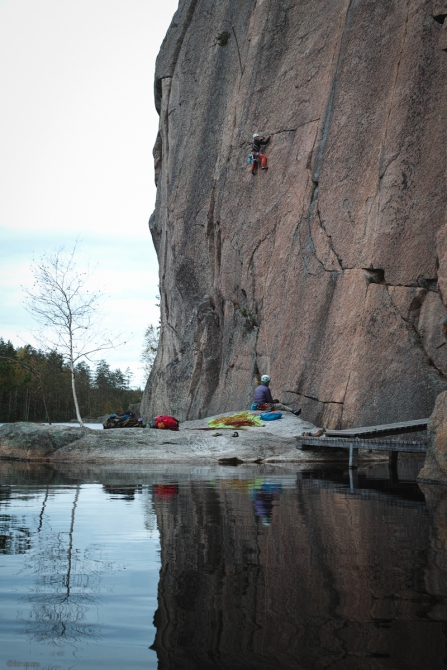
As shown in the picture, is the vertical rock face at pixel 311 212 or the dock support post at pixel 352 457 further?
the vertical rock face at pixel 311 212

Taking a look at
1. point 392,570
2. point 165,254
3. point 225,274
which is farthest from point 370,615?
point 165,254

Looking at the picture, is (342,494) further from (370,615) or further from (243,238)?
(243,238)

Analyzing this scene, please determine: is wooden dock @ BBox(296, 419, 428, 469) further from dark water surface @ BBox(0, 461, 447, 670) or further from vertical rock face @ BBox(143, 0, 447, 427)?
dark water surface @ BBox(0, 461, 447, 670)

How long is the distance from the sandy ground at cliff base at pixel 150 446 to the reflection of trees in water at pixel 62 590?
38.4ft

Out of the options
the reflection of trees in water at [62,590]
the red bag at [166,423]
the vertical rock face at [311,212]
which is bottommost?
the reflection of trees in water at [62,590]

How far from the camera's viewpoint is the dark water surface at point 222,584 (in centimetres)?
345

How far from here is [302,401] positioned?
24.4 m

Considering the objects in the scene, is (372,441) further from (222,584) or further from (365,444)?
(222,584)

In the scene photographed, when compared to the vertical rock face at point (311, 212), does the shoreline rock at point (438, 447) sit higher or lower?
lower

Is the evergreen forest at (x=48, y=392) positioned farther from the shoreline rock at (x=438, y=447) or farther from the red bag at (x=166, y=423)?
the shoreline rock at (x=438, y=447)

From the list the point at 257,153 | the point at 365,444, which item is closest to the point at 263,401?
the point at 365,444

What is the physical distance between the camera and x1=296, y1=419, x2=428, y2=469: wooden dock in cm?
1539

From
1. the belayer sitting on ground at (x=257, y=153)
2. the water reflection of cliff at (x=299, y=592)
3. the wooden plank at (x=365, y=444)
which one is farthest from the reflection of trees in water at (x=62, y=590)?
the belayer sitting on ground at (x=257, y=153)

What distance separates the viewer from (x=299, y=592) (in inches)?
177
